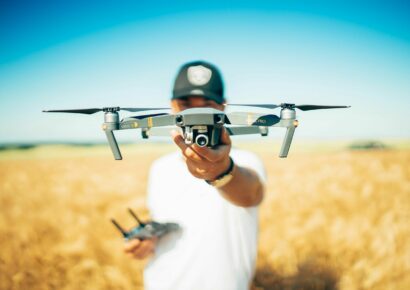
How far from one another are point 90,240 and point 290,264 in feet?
10.9

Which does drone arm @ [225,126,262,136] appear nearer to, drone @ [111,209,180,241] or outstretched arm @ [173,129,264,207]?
outstretched arm @ [173,129,264,207]

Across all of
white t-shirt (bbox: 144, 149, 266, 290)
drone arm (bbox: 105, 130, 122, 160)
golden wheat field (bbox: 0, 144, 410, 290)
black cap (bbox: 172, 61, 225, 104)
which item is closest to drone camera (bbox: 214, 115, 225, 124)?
drone arm (bbox: 105, 130, 122, 160)

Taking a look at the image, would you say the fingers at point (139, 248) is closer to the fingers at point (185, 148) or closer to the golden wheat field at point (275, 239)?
the golden wheat field at point (275, 239)

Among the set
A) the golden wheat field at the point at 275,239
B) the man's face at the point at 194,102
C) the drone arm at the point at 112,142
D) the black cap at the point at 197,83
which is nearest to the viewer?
the drone arm at the point at 112,142

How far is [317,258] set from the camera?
164 inches

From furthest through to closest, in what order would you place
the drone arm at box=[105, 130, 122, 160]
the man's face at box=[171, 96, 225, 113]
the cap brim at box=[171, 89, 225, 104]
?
1. the man's face at box=[171, 96, 225, 113]
2. the cap brim at box=[171, 89, 225, 104]
3. the drone arm at box=[105, 130, 122, 160]

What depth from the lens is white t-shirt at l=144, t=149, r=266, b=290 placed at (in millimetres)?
2486

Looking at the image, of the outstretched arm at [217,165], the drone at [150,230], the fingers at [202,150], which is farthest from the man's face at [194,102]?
the drone at [150,230]

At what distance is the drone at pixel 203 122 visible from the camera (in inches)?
34.9

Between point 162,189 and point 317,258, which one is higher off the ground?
point 162,189

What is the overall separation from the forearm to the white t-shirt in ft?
0.78

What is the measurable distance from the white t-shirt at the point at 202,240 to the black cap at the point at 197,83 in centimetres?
108

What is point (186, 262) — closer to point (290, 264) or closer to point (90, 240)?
point (290, 264)

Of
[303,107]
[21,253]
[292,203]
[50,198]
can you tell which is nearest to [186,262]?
[303,107]
